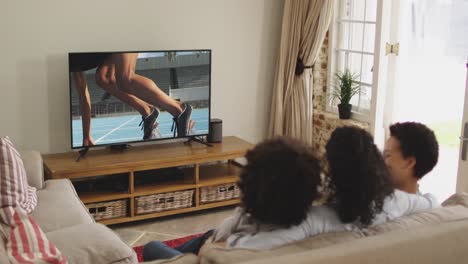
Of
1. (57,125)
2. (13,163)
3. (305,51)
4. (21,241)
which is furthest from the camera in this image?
(305,51)

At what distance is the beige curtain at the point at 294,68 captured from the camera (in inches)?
204

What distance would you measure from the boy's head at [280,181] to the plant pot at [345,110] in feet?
10.5

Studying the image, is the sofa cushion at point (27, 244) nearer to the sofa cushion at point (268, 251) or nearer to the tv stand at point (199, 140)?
the sofa cushion at point (268, 251)

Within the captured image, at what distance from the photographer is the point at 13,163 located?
3.53 m

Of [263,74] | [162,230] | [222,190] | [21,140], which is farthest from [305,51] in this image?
[21,140]

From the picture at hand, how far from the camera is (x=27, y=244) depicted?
276cm

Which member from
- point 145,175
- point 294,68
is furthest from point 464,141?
point 145,175

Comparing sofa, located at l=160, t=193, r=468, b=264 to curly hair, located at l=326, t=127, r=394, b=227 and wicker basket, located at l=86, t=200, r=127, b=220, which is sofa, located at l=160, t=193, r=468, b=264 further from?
wicker basket, located at l=86, t=200, r=127, b=220

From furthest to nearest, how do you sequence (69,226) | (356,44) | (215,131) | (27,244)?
(356,44) → (215,131) → (69,226) → (27,244)

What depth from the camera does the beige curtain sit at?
5188 mm

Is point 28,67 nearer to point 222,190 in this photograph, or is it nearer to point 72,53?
point 72,53

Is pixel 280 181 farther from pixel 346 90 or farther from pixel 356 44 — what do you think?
pixel 356 44

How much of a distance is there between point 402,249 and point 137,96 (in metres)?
3.09

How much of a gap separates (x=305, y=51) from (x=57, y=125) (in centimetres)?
210
